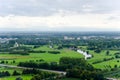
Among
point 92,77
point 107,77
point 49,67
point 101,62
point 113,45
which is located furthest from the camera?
point 113,45

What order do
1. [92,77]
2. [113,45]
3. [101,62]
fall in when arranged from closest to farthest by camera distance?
1. [92,77]
2. [101,62]
3. [113,45]

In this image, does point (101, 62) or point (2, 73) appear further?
point (101, 62)

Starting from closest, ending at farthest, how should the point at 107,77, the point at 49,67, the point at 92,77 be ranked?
the point at 92,77 → the point at 107,77 → the point at 49,67

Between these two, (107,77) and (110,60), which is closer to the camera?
(107,77)

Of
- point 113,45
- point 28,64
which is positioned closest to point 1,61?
point 28,64

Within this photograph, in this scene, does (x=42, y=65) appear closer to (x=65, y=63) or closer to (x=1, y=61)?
(x=65, y=63)

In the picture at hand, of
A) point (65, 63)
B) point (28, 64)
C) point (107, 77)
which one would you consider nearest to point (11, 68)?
point (28, 64)

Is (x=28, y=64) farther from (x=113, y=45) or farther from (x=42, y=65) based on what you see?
(x=113, y=45)

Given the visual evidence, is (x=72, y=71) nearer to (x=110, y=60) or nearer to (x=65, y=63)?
(x=65, y=63)
